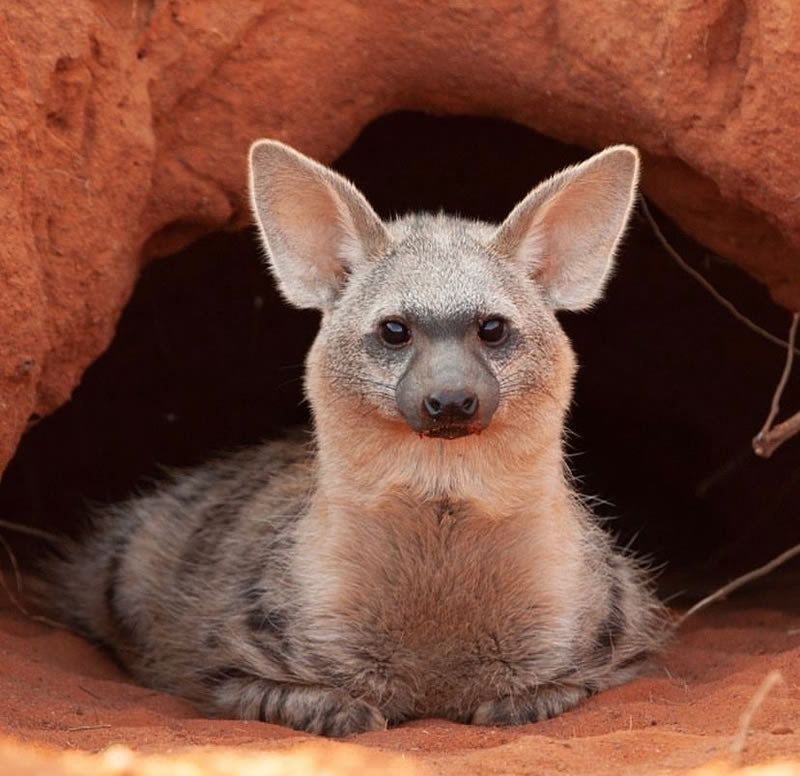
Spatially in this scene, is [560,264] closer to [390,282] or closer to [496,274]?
[496,274]

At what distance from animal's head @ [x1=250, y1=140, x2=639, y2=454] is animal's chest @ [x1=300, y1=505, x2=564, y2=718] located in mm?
429

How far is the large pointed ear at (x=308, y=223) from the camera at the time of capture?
545cm

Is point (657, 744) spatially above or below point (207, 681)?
above

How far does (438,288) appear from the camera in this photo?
17.1 ft

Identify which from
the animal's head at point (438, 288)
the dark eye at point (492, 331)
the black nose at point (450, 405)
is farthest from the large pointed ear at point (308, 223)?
the black nose at point (450, 405)

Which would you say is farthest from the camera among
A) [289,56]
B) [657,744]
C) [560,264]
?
[289,56]

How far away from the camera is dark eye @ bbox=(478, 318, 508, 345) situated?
17.0 ft

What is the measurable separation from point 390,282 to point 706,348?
4236 mm

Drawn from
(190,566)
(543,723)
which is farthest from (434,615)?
(190,566)

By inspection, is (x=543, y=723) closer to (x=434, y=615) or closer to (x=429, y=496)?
(x=434, y=615)

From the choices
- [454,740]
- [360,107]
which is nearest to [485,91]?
[360,107]

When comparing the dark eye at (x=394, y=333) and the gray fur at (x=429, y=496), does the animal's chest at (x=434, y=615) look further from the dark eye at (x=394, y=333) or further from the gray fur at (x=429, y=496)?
the dark eye at (x=394, y=333)

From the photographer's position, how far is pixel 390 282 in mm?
5371

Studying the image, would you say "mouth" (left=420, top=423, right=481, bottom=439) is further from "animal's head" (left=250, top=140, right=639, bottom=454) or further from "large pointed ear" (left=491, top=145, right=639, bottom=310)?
"large pointed ear" (left=491, top=145, right=639, bottom=310)
